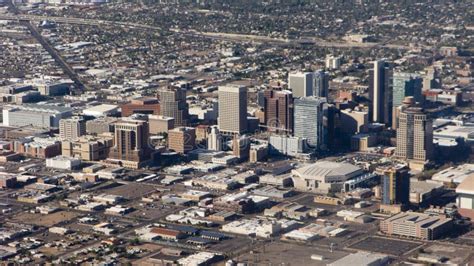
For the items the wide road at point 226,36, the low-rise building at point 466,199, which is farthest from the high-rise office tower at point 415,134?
the wide road at point 226,36

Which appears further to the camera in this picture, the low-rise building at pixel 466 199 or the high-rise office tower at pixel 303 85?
the high-rise office tower at pixel 303 85

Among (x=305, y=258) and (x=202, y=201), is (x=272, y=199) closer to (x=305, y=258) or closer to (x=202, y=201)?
(x=202, y=201)

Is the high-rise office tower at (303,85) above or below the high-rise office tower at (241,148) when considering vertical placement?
above

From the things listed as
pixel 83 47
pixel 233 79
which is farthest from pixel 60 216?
pixel 83 47

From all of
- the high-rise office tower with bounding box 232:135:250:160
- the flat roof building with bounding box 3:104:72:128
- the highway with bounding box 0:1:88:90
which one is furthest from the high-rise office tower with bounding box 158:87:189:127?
the highway with bounding box 0:1:88:90

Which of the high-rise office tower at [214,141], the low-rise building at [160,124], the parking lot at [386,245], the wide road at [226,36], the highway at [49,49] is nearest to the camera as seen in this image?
the parking lot at [386,245]

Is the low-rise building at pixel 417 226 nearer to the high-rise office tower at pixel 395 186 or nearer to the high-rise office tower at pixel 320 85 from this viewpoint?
the high-rise office tower at pixel 395 186

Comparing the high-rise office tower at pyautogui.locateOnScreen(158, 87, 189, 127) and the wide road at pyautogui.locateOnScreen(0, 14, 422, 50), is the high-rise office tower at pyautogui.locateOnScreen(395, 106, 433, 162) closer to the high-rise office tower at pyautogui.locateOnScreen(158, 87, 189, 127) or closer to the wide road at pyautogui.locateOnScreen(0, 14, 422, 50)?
the high-rise office tower at pyautogui.locateOnScreen(158, 87, 189, 127)
